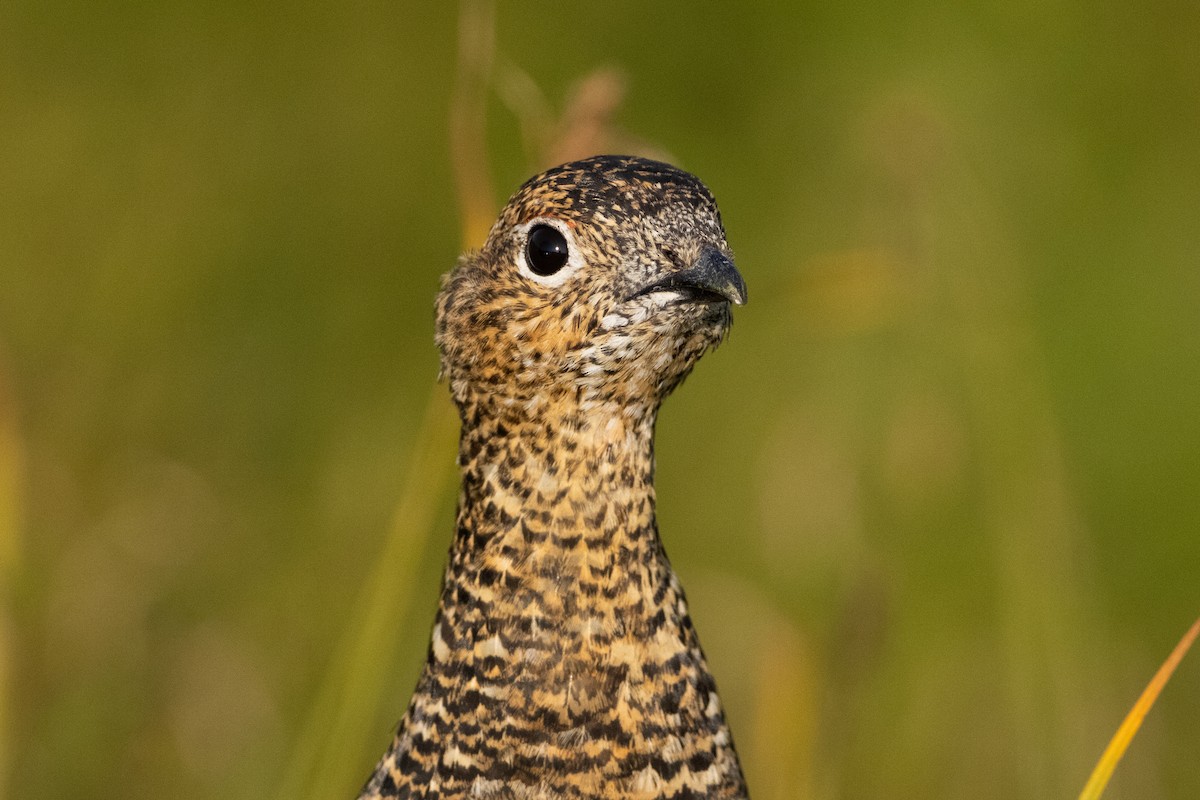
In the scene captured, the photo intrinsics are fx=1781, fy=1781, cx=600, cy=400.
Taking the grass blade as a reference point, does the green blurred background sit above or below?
above

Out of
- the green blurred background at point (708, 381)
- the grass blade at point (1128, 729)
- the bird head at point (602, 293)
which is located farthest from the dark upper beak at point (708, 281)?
the grass blade at point (1128, 729)

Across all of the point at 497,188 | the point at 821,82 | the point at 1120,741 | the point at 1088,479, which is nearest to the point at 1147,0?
the point at 821,82

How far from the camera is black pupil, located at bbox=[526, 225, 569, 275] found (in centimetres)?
374

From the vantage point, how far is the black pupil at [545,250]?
3.74 metres

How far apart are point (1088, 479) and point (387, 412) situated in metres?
3.54

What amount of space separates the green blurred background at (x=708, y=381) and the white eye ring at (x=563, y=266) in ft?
1.73

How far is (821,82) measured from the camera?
975 cm

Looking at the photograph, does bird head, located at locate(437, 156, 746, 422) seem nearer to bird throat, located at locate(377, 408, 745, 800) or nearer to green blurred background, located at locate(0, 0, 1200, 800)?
bird throat, located at locate(377, 408, 745, 800)

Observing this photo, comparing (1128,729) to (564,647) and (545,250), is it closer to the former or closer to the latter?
(564,647)

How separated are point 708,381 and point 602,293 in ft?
18.2

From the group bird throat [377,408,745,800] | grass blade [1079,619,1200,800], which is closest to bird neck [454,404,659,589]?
bird throat [377,408,745,800]

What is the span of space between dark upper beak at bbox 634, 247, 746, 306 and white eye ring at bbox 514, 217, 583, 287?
17 centimetres

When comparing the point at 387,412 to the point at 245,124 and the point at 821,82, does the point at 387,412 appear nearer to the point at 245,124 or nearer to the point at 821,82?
the point at 245,124

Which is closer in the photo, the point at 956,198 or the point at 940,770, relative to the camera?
the point at 940,770
